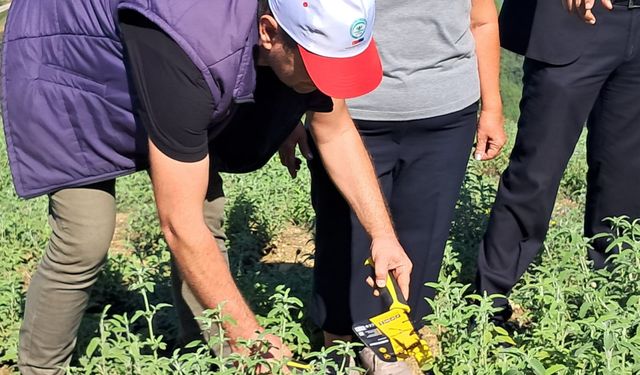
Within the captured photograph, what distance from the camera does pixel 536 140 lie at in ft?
11.7

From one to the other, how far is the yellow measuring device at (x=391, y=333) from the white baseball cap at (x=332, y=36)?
2.17 ft

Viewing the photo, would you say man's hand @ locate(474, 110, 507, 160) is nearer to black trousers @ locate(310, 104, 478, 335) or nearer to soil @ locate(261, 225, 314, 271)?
black trousers @ locate(310, 104, 478, 335)

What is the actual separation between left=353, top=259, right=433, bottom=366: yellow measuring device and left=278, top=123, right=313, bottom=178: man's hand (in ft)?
1.72

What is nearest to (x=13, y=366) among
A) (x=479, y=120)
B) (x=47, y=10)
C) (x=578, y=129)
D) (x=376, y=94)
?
(x=47, y=10)

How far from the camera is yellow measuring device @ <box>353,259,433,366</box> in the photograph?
2744mm

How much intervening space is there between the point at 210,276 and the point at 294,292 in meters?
1.40

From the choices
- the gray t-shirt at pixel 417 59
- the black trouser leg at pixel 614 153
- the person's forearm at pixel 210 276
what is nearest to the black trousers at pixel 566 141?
the black trouser leg at pixel 614 153

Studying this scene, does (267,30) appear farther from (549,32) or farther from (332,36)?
(549,32)

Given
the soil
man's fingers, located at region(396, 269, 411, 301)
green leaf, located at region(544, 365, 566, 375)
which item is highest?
man's fingers, located at region(396, 269, 411, 301)

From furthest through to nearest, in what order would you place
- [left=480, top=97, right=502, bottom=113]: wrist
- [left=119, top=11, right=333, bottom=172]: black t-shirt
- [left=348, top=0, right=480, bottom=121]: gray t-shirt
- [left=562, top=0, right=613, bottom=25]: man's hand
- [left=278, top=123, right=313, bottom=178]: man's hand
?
[left=480, top=97, right=502, bottom=113]: wrist → [left=562, top=0, right=613, bottom=25]: man's hand → [left=278, top=123, right=313, bottom=178]: man's hand → [left=348, top=0, right=480, bottom=121]: gray t-shirt → [left=119, top=11, right=333, bottom=172]: black t-shirt

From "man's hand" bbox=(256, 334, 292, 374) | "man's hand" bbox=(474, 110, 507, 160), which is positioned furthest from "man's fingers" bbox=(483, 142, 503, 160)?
"man's hand" bbox=(256, 334, 292, 374)

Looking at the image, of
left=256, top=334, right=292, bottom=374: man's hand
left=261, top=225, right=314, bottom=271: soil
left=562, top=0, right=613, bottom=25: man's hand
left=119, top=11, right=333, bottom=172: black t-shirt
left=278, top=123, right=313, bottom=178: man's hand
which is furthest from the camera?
left=261, top=225, right=314, bottom=271: soil

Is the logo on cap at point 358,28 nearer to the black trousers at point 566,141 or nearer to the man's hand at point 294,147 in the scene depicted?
the man's hand at point 294,147

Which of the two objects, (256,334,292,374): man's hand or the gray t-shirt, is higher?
the gray t-shirt
